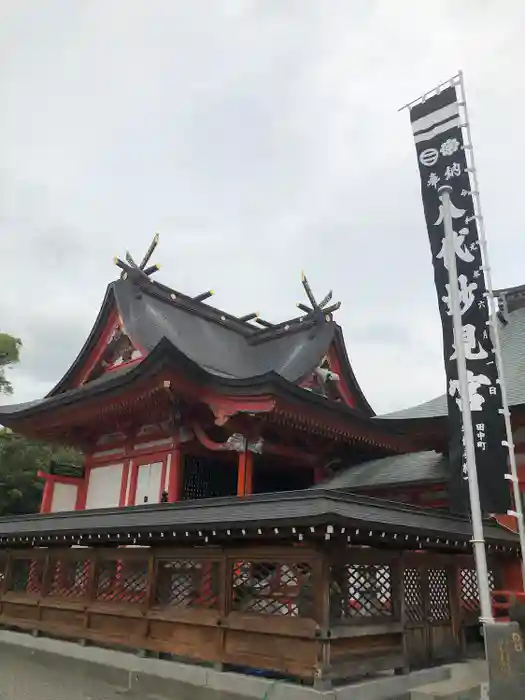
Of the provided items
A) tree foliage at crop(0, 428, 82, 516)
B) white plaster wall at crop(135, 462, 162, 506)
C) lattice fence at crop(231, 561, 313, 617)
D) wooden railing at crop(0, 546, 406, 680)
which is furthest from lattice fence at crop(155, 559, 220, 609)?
tree foliage at crop(0, 428, 82, 516)

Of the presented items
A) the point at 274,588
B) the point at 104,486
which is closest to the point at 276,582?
the point at 274,588

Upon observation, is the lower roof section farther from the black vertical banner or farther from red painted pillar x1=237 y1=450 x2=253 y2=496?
red painted pillar x1=237 y1=450 x2=253 y2=496

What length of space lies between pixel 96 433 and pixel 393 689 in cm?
1057

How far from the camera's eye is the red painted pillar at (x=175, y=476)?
1288 cm

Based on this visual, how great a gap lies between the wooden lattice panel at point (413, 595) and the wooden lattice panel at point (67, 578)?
19.3ft

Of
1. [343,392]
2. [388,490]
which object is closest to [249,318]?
[343,392]

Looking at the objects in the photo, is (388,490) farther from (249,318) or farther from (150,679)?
(249,318)

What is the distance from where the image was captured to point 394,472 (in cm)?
1274

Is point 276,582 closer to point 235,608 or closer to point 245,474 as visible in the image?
point 235,608

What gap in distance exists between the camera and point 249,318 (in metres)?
21.4

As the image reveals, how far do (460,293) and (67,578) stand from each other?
904 cm

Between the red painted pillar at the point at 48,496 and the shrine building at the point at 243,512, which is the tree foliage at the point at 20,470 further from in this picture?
the shrine building at the point at 243,512

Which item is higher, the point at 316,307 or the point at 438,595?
the point at 316,307

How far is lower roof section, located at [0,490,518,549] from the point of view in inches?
265
